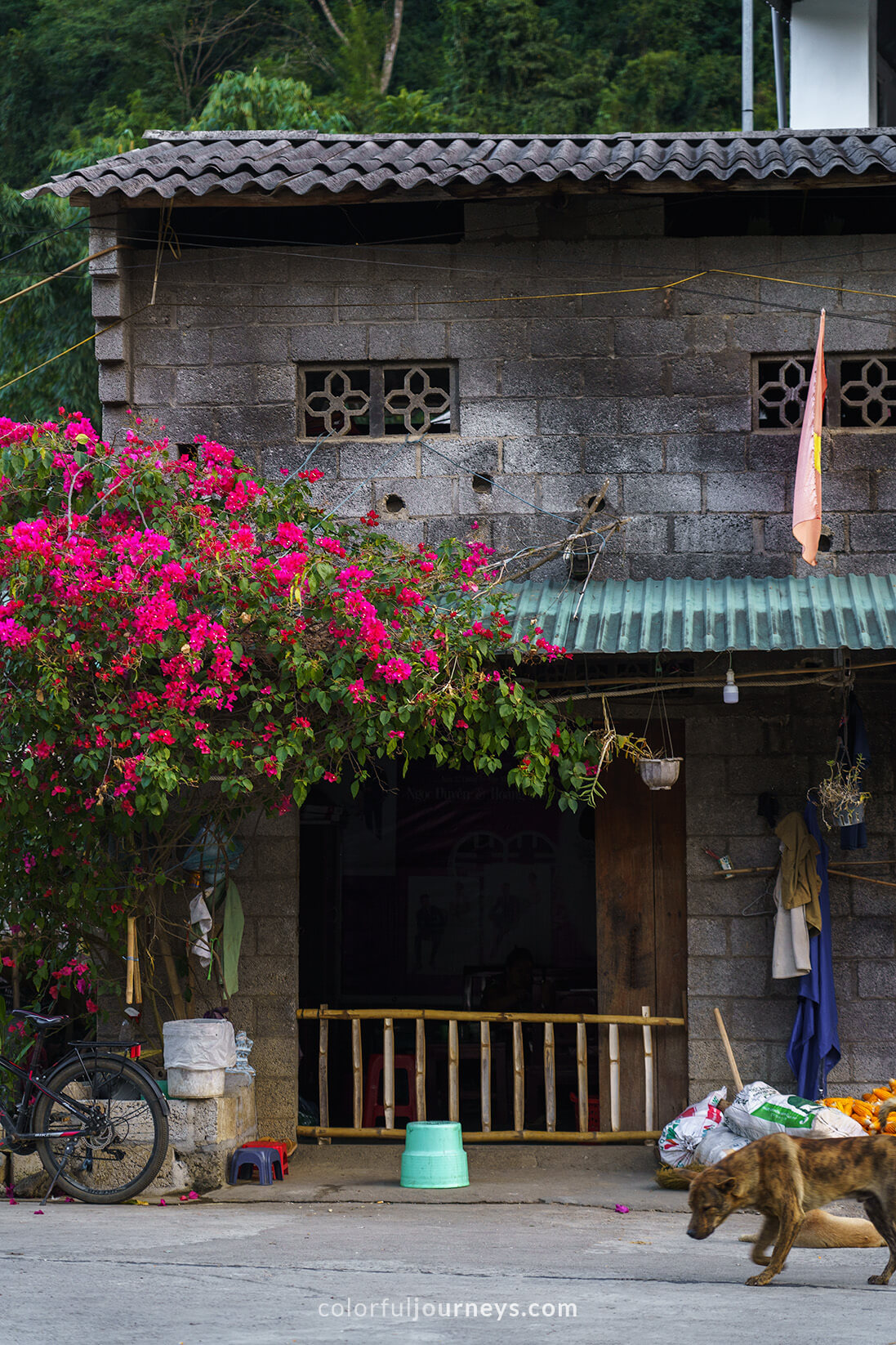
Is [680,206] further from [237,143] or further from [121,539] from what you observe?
[121,539]

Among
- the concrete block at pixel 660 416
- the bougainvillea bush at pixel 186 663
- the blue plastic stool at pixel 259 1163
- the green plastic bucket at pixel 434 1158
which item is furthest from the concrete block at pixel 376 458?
the blue plastic stool at pixel 259 1163

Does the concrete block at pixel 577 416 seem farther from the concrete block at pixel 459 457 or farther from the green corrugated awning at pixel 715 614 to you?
the green corrugated awning at pixel 715 614

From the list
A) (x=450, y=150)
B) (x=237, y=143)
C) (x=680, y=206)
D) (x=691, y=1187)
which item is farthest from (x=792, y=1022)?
(x=237, y=143)

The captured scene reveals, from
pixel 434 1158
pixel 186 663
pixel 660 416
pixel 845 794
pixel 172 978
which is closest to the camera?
pixel 186 663

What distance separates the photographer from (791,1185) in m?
5.94

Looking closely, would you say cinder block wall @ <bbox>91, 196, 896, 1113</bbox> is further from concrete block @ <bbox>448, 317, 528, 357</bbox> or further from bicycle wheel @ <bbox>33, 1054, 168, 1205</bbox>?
bicycle wheel @ <bbox>33, 1054, 168, 1205</bbox>

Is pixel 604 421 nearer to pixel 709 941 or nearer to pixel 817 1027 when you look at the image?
pixel 709 941

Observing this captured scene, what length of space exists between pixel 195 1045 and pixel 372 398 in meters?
4.35

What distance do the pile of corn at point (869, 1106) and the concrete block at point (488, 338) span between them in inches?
202

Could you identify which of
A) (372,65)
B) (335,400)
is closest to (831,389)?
(335,400)

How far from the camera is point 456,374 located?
376 inches

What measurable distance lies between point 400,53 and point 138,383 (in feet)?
58.9

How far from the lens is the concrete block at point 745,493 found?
30.3 feet

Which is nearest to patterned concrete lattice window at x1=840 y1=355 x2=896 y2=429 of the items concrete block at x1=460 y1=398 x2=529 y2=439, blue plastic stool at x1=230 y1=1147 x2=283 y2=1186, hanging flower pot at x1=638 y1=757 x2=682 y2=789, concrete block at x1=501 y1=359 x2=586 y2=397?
concrete block at x1=501 y1=359 x2=586 y2=397
